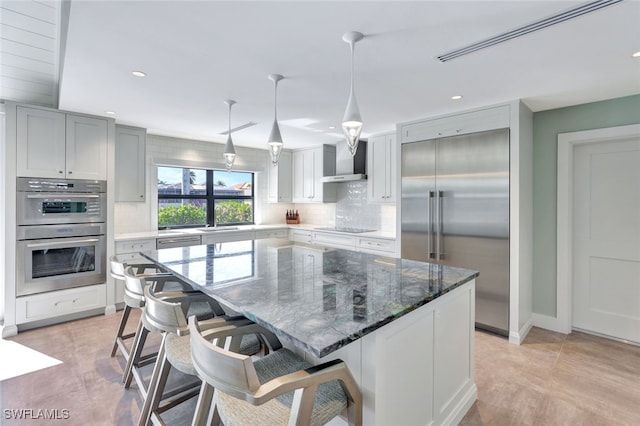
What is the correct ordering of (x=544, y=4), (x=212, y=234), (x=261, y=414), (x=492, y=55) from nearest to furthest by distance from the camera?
(x=261, y=414) < (x=544, y=4) < (x=492, y=55) < (x=212, y=234)

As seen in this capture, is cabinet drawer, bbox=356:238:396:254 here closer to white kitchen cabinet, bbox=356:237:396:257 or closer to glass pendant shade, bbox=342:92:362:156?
white kitchen cabinet, bbox=356:237:396:257

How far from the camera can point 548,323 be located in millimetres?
3389

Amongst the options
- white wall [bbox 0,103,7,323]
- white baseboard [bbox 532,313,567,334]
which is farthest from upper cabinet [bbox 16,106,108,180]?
white baseboard [bbox 532,313,567,334]

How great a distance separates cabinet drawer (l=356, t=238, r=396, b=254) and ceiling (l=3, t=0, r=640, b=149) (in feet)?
5.45

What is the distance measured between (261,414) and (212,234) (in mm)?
3724

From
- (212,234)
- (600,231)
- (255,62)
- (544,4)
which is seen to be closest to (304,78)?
(255,62)

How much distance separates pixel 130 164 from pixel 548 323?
17.8 feet

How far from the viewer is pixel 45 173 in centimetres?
329

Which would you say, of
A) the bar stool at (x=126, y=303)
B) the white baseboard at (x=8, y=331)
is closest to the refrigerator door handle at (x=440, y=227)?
the bar stool at (x=126, y=303)

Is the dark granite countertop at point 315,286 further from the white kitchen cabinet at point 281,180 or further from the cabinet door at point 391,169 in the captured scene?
the white kitchen cabinet at point 281,180

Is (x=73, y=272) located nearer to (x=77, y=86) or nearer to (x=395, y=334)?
(x=77, y=86)

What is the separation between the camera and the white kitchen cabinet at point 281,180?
5691mm

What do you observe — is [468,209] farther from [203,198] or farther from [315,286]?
[203,198]

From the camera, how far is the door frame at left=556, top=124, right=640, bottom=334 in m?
3.22
